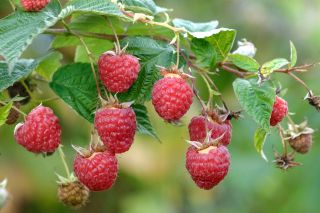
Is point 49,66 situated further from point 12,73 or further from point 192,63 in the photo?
point 192,63

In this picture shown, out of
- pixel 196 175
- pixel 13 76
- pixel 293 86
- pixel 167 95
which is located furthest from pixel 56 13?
pixel 293 86

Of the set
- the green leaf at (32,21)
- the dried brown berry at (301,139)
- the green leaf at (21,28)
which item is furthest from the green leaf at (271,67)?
the green leaf at (21,28)

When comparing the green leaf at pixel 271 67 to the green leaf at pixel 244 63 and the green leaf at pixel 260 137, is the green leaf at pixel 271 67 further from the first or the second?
the green leaf at pixel 260 137

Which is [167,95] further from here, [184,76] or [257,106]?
[257,106]

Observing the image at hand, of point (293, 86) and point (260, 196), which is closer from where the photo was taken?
point (293, 86)

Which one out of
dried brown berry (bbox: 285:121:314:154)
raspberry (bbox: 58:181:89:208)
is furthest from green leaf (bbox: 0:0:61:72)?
dried brown berry (bbox: 285:121:314:154)
